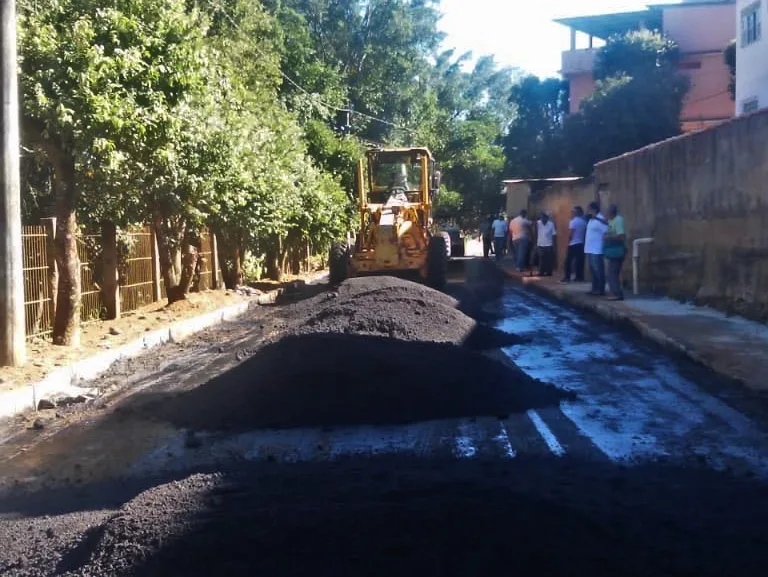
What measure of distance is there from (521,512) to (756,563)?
1.12 metres

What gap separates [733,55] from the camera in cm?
3766

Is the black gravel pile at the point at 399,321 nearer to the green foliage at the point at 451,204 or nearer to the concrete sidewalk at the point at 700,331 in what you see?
the concrete sidewalk at the point at 700,331

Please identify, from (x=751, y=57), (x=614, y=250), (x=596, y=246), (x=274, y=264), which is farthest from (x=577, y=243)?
(x=751, y=57)

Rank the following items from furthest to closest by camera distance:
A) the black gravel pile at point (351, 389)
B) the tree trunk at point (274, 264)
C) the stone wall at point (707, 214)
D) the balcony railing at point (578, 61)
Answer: the balcony railing at point (578, 61) < the tree trunk at point (274, 264) < the stone wall at point (707, 214) < the black gravel pile at point (351, 389)

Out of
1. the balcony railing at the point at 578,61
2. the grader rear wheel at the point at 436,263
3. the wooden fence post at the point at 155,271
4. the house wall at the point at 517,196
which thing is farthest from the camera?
the balcony railing at the point at 578,61

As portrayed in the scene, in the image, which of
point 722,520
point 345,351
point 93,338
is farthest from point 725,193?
point 722,520

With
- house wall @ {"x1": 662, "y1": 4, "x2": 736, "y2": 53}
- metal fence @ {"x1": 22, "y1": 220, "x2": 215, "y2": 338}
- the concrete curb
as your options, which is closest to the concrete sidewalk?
the concrete curb

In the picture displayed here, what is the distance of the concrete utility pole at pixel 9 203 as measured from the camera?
422 inches

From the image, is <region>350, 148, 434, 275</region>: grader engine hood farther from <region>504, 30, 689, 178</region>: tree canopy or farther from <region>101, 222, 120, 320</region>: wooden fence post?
<region>504, 30, 689, 178</region>: tree canopy

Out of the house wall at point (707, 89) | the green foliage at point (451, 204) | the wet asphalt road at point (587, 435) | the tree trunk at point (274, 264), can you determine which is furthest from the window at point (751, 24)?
the green foliage at point (451, 204)

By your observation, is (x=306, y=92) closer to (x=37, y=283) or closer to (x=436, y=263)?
(x=436, y=263)

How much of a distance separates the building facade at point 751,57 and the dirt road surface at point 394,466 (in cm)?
1994

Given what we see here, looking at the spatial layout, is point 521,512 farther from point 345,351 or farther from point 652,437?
point 345,351

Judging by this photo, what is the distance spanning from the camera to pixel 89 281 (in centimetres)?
1612
